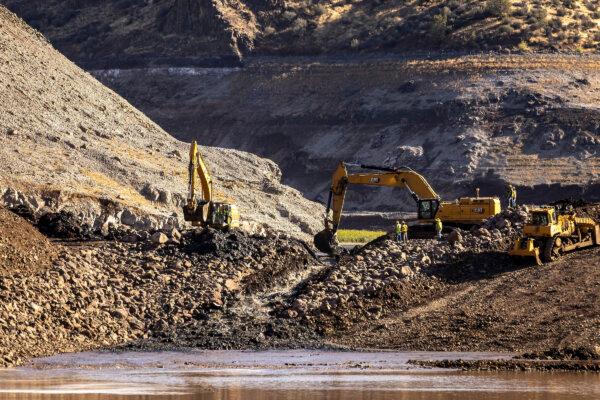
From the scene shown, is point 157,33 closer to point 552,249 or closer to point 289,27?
point 289,27

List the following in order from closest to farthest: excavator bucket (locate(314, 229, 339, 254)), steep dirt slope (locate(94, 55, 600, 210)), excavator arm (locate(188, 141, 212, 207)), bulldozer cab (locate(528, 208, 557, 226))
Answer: bulldozer cab (locate(528, 208, 557, 226)) → excavator arm (locate(188, 141, 212, 207)) → excavator bucket (locate(314, 229, 339, 254)) → steep dirt slope (locate(94, 55, 600, 210))

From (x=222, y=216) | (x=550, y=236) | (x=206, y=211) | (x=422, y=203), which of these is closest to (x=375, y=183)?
(x=422, y=203)

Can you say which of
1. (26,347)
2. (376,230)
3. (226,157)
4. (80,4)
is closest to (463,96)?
(376,230)

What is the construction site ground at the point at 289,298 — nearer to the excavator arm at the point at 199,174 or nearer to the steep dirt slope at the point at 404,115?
the excavator arm at the point at 199,174

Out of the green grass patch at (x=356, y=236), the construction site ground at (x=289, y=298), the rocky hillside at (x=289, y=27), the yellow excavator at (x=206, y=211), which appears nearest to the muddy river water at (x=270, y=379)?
the construction site ground at (x=289, y=298)

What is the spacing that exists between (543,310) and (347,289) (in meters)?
4.78

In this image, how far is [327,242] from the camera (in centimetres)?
5406

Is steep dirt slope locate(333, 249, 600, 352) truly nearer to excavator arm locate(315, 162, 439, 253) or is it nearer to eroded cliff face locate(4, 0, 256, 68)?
excavator arm locate(315, 162, 439, 253)

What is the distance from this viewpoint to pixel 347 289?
139 ft

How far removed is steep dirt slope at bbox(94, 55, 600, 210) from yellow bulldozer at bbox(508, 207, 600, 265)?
39.9 meters

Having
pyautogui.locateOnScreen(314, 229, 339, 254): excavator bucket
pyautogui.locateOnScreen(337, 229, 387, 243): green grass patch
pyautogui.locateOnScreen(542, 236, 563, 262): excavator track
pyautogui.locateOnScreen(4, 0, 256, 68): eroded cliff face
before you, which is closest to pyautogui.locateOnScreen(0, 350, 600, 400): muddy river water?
pyautogui.locateOnScreen(542, 236, 563, 262): excavator track

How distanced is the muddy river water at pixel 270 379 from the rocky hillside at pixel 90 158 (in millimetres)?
19425

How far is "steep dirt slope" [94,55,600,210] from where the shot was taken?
93.4 m

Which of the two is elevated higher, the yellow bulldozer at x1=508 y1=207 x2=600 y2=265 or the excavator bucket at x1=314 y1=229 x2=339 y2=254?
the yellow bulldozer at x1=508 y1=207 x2=600 y2=265
